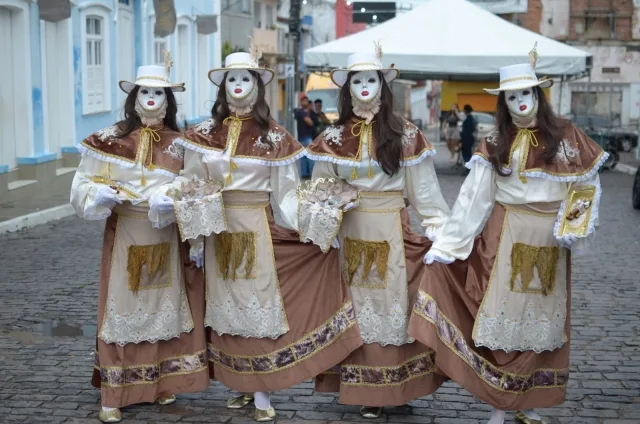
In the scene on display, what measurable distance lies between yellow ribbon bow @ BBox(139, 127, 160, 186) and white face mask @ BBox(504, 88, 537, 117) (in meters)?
1.97

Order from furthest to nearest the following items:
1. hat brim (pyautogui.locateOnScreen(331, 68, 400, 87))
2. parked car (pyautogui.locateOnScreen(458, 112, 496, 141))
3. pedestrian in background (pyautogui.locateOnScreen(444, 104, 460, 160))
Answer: parked car (pyautogui.locateOnScreen(458, 112, 496, 141))
pedestrian in background (pyautogui.locateOnScreen(444, 104, 460, 160))
hat brim (pyautogui.locateOnScreen(331, 68, 400, 87))

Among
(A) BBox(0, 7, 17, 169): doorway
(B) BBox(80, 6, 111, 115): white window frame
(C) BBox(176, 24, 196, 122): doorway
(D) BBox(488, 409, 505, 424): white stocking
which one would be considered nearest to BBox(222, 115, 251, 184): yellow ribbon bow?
(D) BBox(488, 409, 505, 424): white stocking

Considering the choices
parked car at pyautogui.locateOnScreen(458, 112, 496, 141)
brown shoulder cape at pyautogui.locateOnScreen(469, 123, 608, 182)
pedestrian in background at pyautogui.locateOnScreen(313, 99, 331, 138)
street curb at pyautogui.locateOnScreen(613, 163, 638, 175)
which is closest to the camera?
brown shoulder cape at pyautogui.locateOnScreen(469, 123, 608, 182)

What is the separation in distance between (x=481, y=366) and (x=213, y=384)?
1774 mm

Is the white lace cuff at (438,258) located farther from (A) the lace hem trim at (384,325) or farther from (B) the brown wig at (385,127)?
(B) the brown wig at (385,127)

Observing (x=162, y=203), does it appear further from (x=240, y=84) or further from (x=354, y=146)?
(x=354, y=146)

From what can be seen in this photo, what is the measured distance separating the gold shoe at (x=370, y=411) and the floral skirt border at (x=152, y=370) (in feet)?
3.02

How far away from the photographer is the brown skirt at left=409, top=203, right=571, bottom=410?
217 inches

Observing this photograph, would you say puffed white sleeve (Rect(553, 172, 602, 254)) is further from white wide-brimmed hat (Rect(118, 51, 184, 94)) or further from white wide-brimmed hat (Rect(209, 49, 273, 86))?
white wide-brimmed hat (Rect(118, 51, 184, 94))

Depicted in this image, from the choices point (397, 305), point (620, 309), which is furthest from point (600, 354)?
point (397, 305)

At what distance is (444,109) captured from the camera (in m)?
31.4

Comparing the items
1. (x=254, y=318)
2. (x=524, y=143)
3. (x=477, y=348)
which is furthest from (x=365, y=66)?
(x=477, y=348)

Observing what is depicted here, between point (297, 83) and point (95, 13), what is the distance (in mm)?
12476

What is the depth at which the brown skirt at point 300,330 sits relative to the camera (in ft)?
18.9
